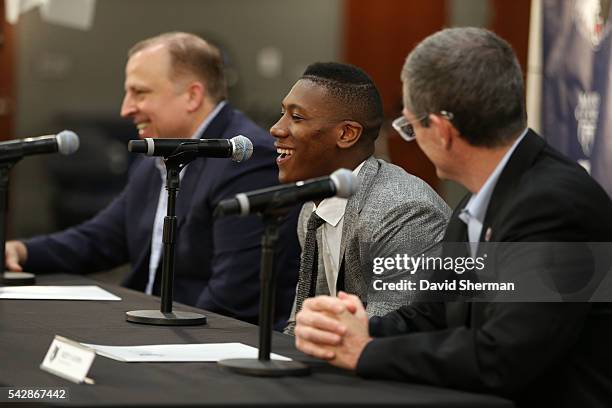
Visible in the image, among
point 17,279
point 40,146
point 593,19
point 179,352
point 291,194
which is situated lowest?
point 17,279

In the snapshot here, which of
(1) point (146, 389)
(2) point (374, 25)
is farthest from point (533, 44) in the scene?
(2) point (374, 25)

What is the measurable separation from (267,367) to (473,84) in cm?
60

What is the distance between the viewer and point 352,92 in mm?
2738

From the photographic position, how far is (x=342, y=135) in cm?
272

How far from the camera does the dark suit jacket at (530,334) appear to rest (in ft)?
5.94

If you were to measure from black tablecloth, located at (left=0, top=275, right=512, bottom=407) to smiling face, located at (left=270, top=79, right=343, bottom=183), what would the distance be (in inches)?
18.2

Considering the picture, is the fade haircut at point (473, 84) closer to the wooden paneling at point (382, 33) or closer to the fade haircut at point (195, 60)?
the fade haircut at point (195, 60)

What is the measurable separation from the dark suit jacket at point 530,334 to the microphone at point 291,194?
264mm

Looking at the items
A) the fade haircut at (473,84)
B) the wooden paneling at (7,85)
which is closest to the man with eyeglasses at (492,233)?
the fade haircut at (473,84)

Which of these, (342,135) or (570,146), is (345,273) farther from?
(570,146)

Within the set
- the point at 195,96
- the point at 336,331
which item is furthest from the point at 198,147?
the point at 195,96

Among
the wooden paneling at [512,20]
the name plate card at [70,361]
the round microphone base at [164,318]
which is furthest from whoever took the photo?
the wooden paneling at [512,20]

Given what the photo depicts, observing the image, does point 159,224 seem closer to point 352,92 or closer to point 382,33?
point 352,92

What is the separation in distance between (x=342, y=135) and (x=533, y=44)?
4.16 ft
